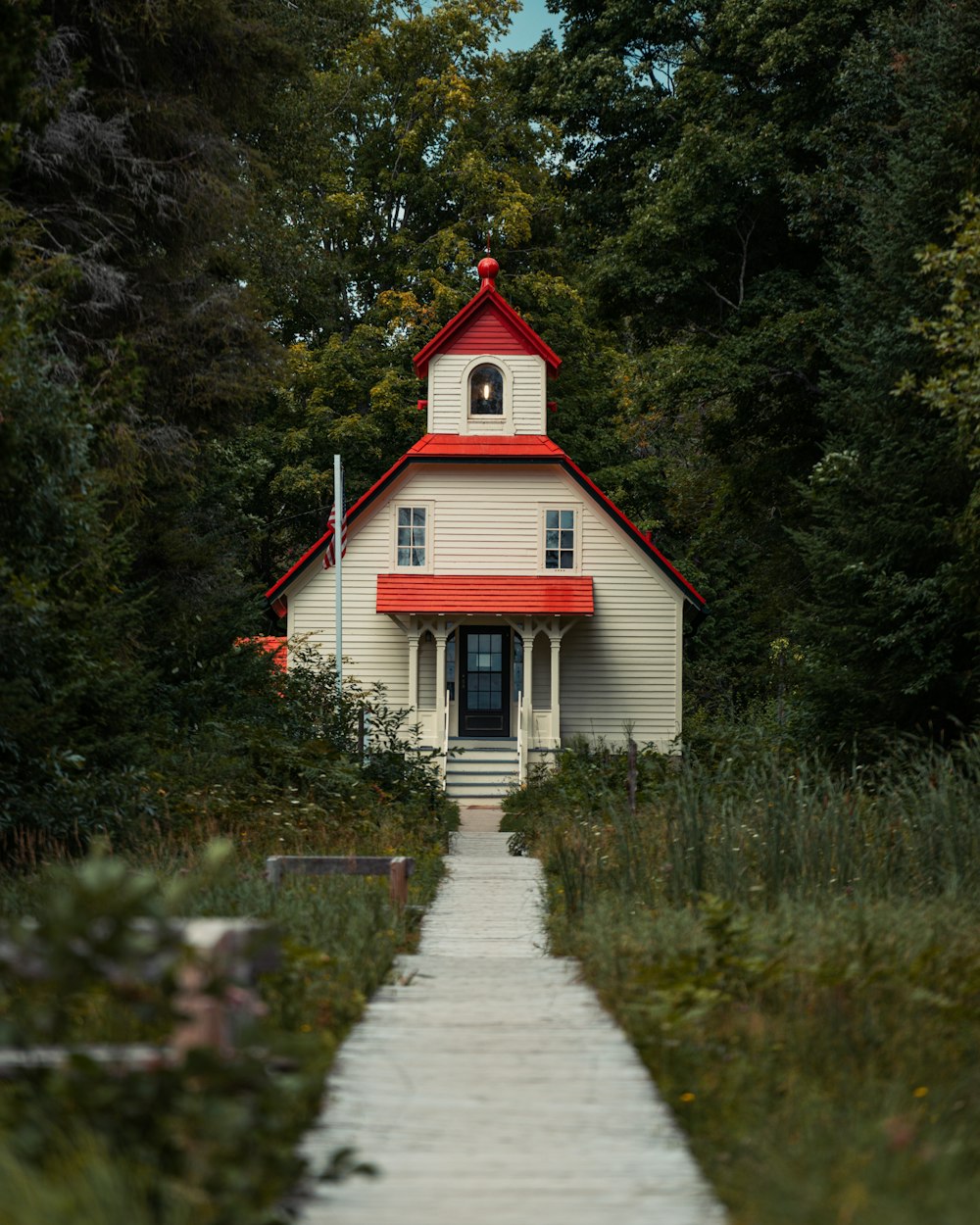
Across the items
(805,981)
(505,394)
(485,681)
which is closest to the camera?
(805,981)

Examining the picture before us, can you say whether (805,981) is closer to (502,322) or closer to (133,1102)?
(133,1102)

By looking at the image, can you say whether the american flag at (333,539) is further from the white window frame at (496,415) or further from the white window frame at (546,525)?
the white window frame at (546,525)

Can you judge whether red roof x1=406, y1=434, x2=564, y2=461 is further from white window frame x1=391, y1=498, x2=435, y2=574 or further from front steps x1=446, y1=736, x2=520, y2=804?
front steps x1=446, y1=736, x2=520, y2=804

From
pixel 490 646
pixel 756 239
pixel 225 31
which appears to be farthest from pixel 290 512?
pixel 225 31

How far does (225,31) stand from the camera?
2048cm

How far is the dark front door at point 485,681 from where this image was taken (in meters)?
30.3

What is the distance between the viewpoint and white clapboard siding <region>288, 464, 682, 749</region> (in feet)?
95.7

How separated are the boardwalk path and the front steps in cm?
1900

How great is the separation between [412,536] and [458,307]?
9528 millimetres

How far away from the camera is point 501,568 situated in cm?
2928

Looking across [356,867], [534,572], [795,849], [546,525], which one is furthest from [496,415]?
[795,849]

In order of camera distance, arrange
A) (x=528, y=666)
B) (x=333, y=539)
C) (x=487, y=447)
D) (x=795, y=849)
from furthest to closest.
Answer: (x=487, y=447)
(x=528, y=666)
(x=333, y=539)
(x=795, y=849)

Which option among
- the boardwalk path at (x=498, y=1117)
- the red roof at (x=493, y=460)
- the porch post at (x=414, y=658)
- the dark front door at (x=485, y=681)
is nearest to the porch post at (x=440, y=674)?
the porch post at (x=414, y=658)

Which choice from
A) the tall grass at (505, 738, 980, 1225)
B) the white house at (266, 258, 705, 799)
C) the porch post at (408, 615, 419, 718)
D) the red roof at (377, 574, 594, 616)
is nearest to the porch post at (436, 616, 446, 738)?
the white house at (266, 258, 705, 799)
